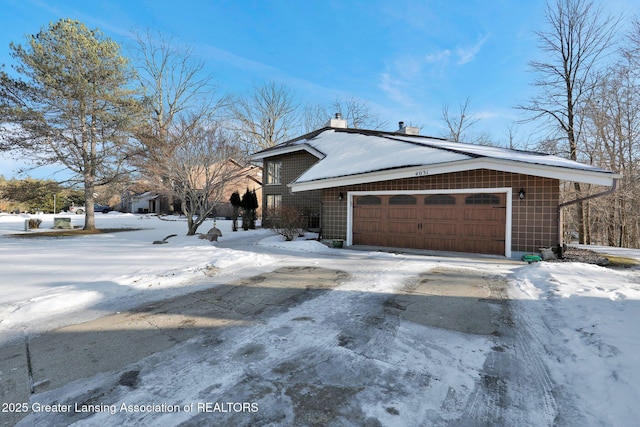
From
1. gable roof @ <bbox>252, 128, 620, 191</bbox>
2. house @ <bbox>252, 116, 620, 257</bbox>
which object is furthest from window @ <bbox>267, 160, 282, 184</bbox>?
house @ <bbox>252, 116, 620, 257</bbox>

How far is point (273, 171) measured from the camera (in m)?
19.6

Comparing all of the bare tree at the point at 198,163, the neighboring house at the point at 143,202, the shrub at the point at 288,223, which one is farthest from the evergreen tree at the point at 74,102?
the neighboring house at the point at 143,202

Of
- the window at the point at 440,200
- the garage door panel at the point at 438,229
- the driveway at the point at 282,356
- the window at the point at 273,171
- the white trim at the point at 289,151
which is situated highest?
the white trim at the point at 289,151

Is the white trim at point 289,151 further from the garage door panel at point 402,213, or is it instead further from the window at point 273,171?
the garage door panel at point 402,213

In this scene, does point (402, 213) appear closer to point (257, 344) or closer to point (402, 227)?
point (402, 227)

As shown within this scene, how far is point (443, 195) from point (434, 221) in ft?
2.96

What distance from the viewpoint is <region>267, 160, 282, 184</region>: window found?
19.3 meters

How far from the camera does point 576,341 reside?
332 cm

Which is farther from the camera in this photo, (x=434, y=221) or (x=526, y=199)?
(x=434, y=221)

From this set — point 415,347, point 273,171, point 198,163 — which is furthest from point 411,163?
point 273,171

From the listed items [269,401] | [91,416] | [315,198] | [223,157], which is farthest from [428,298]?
[315,198]

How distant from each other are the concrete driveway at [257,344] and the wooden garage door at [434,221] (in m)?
3.94

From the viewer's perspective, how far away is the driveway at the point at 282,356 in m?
2.21

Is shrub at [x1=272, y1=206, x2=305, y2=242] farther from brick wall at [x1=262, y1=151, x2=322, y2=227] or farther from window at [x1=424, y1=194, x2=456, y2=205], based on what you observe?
window at [x1=424, y1=194, x2=456, y2=205]
